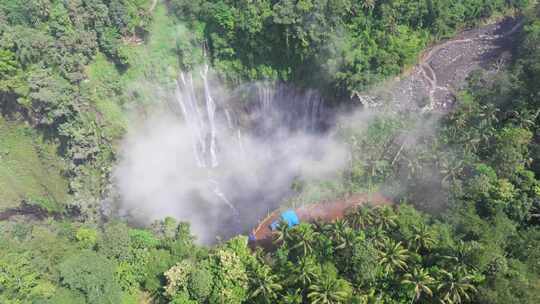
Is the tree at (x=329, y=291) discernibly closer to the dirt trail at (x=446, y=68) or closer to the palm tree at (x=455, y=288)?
the palm tree at (x=455, y=288)


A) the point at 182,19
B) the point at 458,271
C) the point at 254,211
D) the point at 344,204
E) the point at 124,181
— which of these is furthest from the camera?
the point at 182,19

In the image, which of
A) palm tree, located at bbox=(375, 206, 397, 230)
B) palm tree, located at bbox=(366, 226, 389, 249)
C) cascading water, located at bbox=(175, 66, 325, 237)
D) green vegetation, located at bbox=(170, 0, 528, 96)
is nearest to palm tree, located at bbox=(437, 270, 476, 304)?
palm tree, located at bbox=(366, 226, 389, 249)

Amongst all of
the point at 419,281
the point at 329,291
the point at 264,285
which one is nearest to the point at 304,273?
the point at 329,291

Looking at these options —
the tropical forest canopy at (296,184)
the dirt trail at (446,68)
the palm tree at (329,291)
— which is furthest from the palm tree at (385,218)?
the dirt trail at (446,68)

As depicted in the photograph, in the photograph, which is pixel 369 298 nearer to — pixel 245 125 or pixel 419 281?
pixel 419 281

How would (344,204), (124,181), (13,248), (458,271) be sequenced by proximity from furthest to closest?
(124,181), (344,204), (13,248), (458,271)

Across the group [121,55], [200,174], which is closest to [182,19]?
[121,55]

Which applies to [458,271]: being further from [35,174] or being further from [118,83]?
[35,174]

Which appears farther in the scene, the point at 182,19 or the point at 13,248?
the point at 182,19
